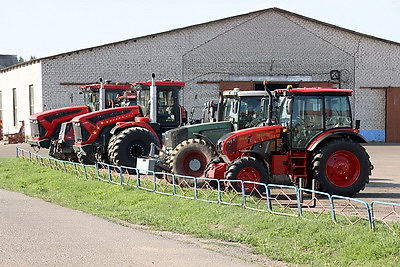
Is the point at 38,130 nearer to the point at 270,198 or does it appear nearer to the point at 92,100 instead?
the point at 92,100

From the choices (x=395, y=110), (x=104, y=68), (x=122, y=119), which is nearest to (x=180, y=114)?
(x=122, y=119)

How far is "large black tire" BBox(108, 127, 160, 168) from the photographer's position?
22516mm

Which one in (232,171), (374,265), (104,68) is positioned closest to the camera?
(374,265)

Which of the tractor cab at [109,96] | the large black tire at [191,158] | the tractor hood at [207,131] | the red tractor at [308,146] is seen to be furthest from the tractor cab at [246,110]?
the tractor cab at [109,96]

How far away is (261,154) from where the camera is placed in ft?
57.5

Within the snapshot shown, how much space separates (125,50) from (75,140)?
1856 cm

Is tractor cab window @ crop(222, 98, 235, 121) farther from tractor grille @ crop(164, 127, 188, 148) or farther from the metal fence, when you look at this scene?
the metal fence

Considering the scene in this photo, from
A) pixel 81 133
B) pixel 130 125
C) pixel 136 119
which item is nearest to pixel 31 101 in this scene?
pixel 81 133

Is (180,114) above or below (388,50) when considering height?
below

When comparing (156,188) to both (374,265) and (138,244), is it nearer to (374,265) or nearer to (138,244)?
(138,244)

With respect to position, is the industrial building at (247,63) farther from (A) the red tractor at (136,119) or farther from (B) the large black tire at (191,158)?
(B) the large black tire at (191,158)

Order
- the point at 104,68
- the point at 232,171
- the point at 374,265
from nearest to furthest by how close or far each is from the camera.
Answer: the point at 374,265 < the point at 232,171 < the point at 104,68

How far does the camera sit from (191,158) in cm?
1909

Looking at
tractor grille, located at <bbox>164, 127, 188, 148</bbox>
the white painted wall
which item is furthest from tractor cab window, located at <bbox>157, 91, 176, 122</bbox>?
the white painted wall
